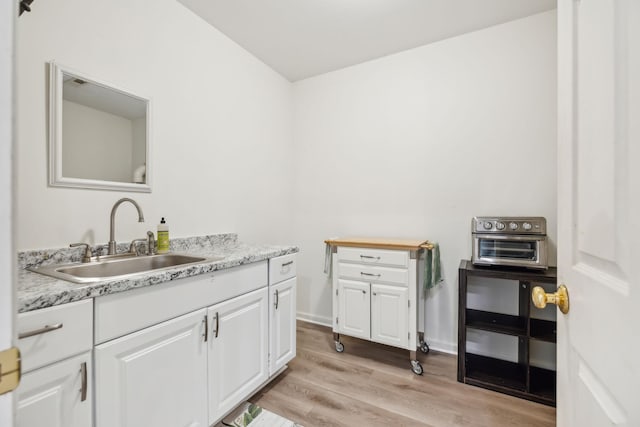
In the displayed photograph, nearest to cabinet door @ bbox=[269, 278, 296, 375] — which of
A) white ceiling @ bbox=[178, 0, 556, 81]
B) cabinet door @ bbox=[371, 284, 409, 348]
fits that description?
cabinet door @ bbox=[371, 284, 409, 348]

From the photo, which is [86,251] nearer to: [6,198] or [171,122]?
[171,122]

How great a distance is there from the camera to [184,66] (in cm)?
196

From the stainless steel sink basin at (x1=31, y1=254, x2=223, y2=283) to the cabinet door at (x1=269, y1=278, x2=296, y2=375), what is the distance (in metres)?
0.52

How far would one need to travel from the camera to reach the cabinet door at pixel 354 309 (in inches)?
87.1

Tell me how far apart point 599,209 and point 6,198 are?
0.93 m

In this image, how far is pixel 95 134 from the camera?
5.01 feet

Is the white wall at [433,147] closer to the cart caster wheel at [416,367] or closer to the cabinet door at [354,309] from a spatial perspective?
the cart caster wheel at [416,367]

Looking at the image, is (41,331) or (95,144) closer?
(41,331)

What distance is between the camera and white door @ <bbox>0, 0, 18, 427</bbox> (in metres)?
0.32

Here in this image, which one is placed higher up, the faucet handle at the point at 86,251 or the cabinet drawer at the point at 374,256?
the faucet handle at the point at 86,251

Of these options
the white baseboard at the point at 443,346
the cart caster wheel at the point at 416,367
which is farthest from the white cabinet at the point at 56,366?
the white baseboard at the point at 443,346

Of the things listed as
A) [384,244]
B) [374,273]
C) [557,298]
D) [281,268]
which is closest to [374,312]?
[374,273]

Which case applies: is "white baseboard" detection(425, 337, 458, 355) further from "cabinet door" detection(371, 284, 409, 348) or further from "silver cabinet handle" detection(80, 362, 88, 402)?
"silver cabinet handle" detection(80, 362, 88, 402)

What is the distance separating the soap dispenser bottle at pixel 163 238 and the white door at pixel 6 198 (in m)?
1.47
